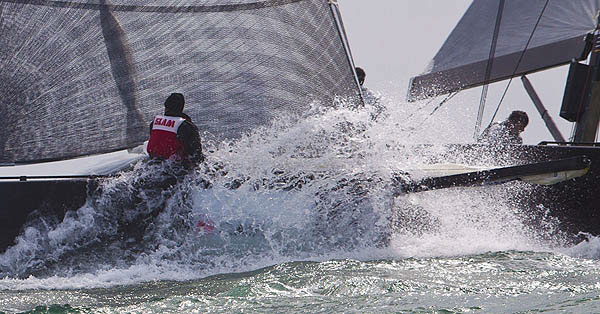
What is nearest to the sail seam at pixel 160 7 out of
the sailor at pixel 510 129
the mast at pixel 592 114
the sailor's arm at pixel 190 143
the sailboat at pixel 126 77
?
the sailboat at pixel 126 77

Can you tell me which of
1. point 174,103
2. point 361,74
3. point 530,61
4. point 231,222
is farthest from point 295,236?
point 530,61

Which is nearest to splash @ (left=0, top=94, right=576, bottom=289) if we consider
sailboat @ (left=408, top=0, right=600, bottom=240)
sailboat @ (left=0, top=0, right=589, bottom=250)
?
sailboat @ (left=0, top=0, right=589, bottom=250)

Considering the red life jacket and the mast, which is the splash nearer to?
the red life jacket

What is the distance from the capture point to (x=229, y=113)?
5.32 metres

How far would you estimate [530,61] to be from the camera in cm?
750

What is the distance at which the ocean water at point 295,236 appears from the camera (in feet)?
11.4

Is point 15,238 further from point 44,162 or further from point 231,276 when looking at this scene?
point 231,276

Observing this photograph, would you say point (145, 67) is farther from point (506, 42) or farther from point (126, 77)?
point (506, 42)

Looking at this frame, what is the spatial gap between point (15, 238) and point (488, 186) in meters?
2.20

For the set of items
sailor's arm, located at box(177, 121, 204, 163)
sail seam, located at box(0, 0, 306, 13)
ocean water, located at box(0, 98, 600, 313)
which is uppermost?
sail seam, located at box(0, 0, 306, 13)

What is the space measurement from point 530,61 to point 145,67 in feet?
11.7

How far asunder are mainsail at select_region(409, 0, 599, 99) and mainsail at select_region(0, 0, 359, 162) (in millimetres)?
2196

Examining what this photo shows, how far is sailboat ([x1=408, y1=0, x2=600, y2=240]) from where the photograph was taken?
496cm

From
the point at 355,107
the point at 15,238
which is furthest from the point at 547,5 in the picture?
the point at 15,238
